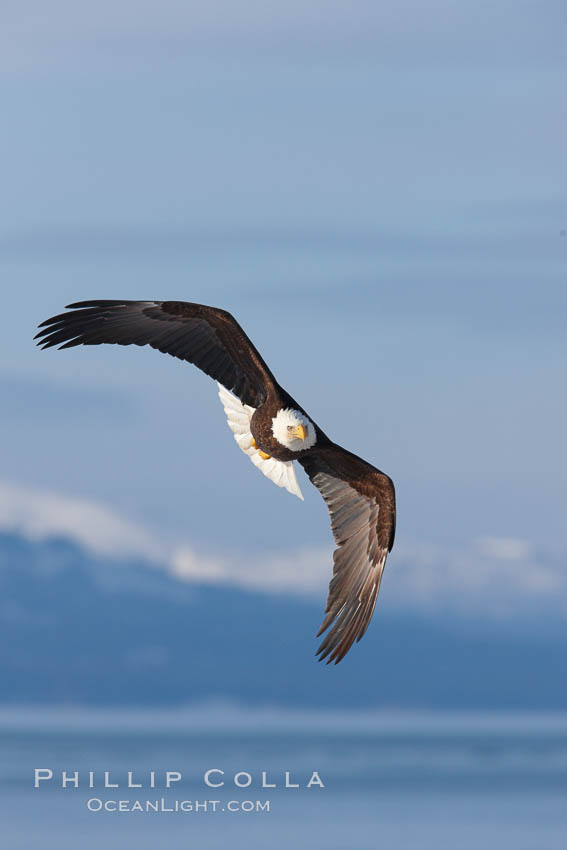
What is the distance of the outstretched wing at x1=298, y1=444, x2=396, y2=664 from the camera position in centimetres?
1362

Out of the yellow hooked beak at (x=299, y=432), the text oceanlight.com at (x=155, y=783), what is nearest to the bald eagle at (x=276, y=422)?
the yellow hooked beak at (x=299, y=432)

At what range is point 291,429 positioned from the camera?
13.7m

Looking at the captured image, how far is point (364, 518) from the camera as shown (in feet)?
46.4

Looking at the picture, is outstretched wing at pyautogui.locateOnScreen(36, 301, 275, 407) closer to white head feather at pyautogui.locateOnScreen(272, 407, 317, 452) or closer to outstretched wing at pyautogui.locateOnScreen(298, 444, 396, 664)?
white head feather at pyautogui.locateOnScreen(272, 407, 317, 452)

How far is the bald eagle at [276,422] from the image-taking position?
13.7 meters

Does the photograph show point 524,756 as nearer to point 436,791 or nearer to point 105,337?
point 436,791

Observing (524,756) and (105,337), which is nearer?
(105,337)

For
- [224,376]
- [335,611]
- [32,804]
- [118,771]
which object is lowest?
[335,611]

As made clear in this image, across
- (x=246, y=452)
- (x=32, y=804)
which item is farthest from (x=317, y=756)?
(x=246, y=452)

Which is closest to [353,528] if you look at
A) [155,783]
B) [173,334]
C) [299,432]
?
[299,432]

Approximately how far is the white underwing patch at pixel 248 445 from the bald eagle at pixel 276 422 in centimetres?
34

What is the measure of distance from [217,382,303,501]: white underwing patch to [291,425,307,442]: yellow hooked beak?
909 millimetres

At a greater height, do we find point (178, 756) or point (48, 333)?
point (178, 756)

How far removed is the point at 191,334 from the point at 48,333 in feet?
3.97
